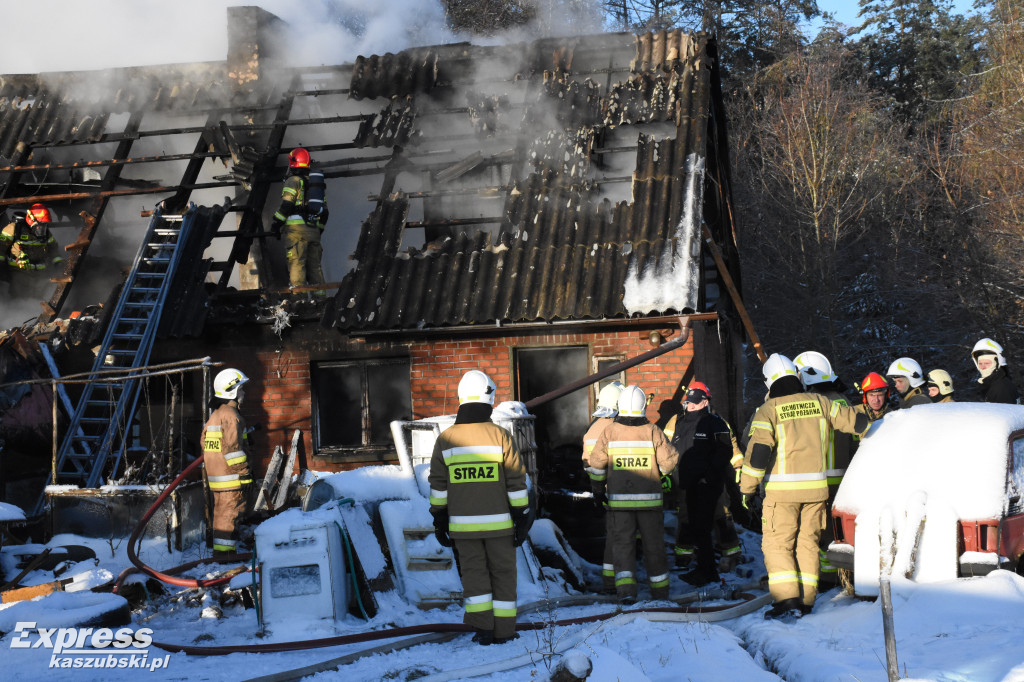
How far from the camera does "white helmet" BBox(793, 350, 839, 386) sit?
23.3 feet

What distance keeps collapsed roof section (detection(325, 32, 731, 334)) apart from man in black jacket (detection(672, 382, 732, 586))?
1068mm

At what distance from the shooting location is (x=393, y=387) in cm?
1038

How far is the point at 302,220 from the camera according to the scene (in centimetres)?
1027

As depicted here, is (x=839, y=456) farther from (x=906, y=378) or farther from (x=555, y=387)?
(x=555, y=387)

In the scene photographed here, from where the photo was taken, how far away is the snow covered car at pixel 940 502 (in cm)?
511

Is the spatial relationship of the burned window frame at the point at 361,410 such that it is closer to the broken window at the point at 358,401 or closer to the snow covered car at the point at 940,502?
Result: the broken window at the point at 358,401

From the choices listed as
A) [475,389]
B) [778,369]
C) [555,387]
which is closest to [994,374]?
[778,369]

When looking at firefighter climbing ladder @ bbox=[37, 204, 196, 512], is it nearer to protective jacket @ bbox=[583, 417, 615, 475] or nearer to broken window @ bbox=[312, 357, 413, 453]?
broken window @ bbox=[312, 357, 413, 453]

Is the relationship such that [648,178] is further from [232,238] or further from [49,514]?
[49,514]

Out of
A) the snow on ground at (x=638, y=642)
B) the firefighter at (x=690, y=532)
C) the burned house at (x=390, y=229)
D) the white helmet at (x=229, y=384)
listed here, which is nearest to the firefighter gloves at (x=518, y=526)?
the snow on ground at (x=638, y=642)

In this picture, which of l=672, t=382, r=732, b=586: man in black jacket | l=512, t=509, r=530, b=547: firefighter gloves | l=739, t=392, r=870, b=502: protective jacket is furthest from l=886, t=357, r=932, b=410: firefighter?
l=512, t=509, r=530, b=547: firefighter gloves

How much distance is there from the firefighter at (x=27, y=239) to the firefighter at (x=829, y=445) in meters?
9.73

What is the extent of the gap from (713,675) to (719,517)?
4.10 m

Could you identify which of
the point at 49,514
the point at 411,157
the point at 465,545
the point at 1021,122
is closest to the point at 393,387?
the point at 411,157
